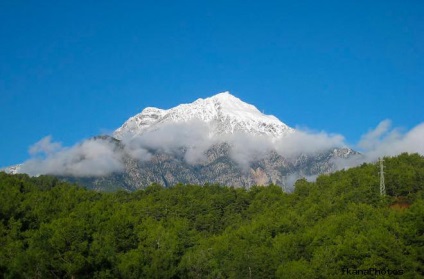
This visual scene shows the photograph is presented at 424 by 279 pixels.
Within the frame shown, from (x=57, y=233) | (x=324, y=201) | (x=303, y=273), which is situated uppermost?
(x=324, y=201)

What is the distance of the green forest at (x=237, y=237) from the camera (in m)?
74.1

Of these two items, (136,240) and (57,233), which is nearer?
(57,233)

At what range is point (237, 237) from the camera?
377 feet

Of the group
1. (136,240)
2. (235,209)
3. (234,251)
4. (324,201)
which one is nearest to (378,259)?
(234,251)

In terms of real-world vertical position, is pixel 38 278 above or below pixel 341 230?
below

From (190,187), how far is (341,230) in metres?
89.9

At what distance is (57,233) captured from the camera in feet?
244

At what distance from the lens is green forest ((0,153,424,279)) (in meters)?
74.1

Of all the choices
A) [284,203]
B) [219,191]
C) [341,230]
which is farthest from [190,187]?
[341,230]

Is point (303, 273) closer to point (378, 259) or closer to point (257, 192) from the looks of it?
point (378, 259)

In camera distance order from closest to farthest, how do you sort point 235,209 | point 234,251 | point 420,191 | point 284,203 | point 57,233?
1. point 57,233
2. point 234,251
3. point 420,191
4. point 284,203
5. point 235,209

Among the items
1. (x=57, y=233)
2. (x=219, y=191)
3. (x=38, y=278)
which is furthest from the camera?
(x=219, y=191)

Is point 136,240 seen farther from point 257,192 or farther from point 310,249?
point 257,192

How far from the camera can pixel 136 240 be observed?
98.6 m
